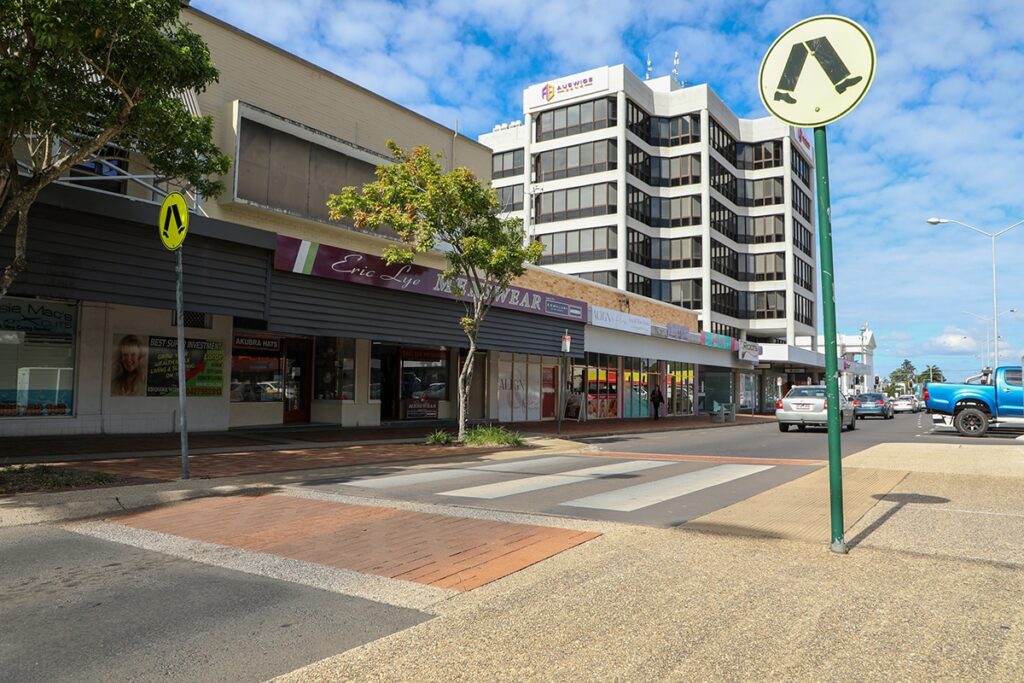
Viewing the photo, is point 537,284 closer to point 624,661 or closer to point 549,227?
point 624,661

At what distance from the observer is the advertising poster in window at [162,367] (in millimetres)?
14742

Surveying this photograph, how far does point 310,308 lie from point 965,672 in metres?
13.9

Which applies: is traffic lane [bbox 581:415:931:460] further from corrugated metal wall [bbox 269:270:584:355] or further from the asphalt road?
Result: corrugated metal wall [bbox 269:270:584:355]

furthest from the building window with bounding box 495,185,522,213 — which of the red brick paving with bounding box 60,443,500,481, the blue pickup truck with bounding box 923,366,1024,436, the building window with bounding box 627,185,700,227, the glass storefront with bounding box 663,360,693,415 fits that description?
the red brick paving with bounding box 60,443,500,481

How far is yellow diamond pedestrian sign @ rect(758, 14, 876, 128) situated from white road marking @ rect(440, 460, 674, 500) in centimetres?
532

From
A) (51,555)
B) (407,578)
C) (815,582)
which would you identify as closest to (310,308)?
(51,555)

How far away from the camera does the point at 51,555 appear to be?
5.57m

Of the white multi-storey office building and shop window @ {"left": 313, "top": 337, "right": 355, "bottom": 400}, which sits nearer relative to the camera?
shop window @ {"left": 313, "top": 337, "right": 355, "bottom": 400}

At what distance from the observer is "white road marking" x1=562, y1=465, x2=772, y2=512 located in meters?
8.02

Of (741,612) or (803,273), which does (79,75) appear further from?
(803,273)

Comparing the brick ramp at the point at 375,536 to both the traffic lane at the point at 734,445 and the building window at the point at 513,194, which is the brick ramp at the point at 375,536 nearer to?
the traffic lane at the point at 734,445

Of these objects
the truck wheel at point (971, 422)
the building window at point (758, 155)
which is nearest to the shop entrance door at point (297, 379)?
the truck wheel at point (971, 422)

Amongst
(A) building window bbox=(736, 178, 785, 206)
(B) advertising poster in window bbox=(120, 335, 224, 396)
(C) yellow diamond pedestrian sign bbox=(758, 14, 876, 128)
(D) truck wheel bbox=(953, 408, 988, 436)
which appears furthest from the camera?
(A) building window bbox=(736, 178, 785, 206)

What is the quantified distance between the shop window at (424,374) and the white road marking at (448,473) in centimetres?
951
